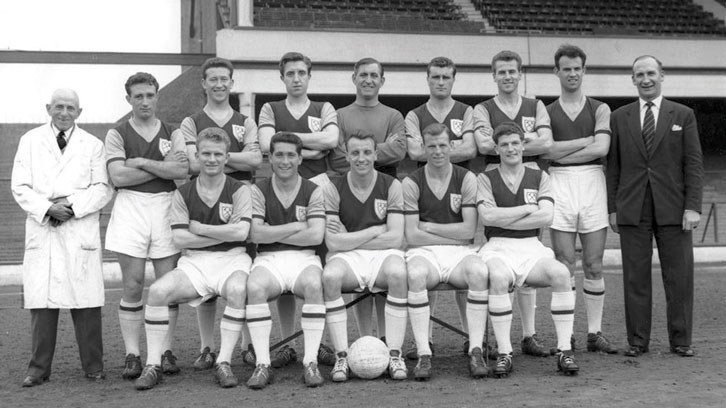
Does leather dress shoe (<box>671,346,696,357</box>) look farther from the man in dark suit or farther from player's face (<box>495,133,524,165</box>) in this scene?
player's face (<box>495,133,524,165</box>)

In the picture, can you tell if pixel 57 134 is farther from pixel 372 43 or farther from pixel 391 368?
pixel 372 43

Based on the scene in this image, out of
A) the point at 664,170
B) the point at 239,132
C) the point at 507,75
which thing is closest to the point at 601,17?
the point at 664,170

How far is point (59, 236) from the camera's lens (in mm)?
6406

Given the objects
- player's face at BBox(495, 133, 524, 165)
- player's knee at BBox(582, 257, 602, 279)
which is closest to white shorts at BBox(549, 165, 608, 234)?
player's knee at BBox(582, 257, 602, 279)

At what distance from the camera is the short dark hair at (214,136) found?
21.0ft

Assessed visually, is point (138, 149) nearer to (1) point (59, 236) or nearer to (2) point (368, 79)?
(1) point (59, 236)

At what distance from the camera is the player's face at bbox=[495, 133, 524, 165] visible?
6.61m

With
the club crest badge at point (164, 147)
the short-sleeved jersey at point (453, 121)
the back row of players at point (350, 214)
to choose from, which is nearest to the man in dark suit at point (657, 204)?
the back row of players at point (350, 214)

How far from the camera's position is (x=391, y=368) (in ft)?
20.3

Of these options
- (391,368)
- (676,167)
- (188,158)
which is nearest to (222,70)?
(188,158)

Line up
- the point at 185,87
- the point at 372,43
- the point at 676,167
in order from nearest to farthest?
the point at 676,167 < the point at 185,87 < the point at 372,43

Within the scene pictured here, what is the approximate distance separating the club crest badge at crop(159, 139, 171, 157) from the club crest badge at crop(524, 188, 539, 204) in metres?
2.90

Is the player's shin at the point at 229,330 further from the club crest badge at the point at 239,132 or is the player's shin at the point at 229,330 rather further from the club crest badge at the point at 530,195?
the club crest badge at the point at 530,195

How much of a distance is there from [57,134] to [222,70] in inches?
55.5
